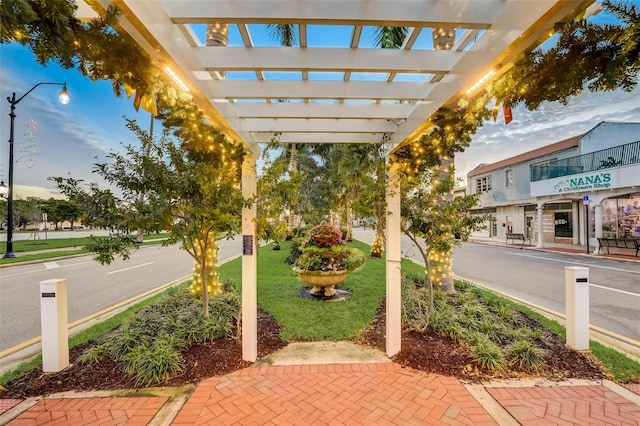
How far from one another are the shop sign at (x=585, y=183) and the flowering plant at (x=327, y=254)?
55.8 ft

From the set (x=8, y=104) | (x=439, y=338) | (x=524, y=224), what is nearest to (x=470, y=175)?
(x=524, y=224)

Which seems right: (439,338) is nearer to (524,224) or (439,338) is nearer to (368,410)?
(368,410)

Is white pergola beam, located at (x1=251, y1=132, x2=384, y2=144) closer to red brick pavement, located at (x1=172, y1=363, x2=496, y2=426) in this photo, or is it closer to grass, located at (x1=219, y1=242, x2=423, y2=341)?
grass, located at (x1=219, y1=242, x2=423, y2=341)

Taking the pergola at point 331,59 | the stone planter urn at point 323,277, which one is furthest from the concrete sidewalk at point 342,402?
the stone planter urn at point 323,277

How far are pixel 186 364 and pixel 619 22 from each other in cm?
485

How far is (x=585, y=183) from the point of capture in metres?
16.8

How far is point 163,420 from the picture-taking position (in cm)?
269

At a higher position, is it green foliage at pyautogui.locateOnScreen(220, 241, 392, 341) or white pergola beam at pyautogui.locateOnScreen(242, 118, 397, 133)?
white pergola beam at pyautogui.locateOnScreen(242, 118, 397, 133)

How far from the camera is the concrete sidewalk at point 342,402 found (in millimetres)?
2685

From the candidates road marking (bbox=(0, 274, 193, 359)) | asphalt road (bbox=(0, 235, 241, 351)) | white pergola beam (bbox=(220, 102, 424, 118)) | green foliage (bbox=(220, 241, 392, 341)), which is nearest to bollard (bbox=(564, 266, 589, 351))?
green foliage (bbox=(220, 241, 392, 341))

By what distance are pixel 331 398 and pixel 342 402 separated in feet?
0.41

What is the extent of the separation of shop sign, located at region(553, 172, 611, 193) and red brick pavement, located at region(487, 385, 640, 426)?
1793cm

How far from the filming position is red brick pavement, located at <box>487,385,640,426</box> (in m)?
2.66

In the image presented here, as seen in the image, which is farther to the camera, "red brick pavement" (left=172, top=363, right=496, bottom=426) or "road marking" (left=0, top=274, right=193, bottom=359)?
"road marking" (left=0, top=274, right=193, bottom=359)
